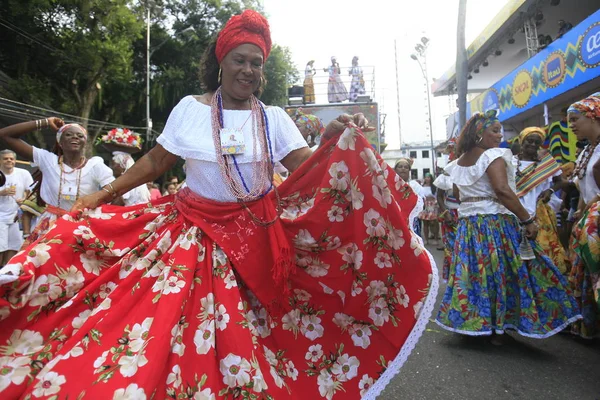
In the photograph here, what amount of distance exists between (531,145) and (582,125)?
1626 mm

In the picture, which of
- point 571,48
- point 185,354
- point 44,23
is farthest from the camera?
point 44,23

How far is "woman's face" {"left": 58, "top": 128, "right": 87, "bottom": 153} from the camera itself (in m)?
3.51

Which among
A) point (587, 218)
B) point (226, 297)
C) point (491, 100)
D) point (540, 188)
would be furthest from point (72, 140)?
point (491, 100)

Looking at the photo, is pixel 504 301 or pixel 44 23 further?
pixel 44 23

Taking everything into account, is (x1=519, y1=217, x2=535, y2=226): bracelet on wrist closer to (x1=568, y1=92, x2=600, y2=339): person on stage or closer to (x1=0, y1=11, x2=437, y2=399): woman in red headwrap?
(x1=568, y1=92, x2=600, y2=339): person on stage

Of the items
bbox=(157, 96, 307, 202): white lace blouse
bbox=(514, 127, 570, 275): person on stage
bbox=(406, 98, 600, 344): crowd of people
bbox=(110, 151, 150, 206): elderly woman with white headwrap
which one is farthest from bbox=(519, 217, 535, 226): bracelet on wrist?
bbox=(110, 151, 150, 206): elderly woman with white headwrap

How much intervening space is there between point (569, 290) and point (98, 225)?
136 inches

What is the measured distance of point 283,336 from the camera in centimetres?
184

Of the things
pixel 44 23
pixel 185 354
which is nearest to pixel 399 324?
pixel 185 354

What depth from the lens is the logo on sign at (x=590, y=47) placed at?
874 centimetres

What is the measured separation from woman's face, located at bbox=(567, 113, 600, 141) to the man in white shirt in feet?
21.3

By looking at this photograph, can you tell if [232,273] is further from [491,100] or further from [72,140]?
[491,100]

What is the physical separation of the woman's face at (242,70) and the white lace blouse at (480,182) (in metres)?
2.28

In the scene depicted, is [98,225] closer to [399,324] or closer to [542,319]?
[399,324]
